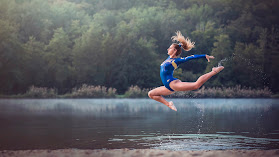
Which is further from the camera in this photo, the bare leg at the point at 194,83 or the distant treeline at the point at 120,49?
the distant treeline at the point at 120,49

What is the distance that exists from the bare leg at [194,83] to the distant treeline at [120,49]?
49.7m

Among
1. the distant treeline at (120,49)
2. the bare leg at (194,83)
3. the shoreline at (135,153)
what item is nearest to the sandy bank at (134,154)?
the shoreline at (135,153)

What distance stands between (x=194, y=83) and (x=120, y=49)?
54.8m

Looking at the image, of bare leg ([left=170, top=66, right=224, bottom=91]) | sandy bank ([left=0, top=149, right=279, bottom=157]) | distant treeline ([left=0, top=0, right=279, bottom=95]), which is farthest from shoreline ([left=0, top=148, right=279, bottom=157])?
distant treeline ([left=0, top=0, right=279, bottom=95])

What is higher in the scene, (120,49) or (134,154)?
(120,49)

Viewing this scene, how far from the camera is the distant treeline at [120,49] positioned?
2388 inches

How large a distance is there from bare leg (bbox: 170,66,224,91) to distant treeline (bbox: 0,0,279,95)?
49683mm

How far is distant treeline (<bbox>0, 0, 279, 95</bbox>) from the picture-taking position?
60656mm

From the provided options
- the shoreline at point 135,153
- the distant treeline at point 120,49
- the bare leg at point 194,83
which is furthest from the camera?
the distant treeline at point 120,49

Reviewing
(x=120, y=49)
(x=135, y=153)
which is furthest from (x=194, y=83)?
(x=120, y=49)

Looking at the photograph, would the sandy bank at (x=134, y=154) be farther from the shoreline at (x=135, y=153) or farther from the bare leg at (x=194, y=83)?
the bare leg at (x=194, y=83)

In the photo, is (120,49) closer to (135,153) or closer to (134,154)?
(135,153)

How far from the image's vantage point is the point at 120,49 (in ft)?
213

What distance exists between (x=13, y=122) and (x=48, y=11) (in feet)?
191
